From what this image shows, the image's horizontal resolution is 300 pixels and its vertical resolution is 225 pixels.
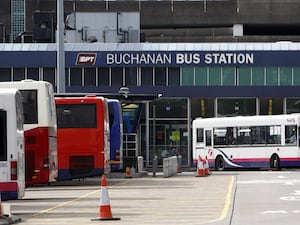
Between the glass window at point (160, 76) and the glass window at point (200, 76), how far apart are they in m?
2.27

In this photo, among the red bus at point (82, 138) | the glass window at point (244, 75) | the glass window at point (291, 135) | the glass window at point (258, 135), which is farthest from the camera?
the glass window at point (244, 75)

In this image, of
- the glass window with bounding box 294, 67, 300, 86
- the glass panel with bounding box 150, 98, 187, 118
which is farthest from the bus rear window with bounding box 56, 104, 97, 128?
the glass window with bounding box 294, 67, 300, 86

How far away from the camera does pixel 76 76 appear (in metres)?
64.7

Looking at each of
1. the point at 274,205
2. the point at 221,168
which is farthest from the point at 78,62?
the point at 274,205

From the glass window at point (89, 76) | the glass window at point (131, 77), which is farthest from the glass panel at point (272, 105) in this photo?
the glass window at point (89, 76)

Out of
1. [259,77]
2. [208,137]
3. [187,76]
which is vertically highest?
[187,76]

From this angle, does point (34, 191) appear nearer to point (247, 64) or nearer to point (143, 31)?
point (247, 64)

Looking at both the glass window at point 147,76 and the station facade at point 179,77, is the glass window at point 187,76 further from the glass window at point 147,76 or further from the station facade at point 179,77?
the glass window at point 147,76

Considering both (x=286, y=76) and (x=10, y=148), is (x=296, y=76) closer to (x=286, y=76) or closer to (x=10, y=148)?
(x=286, y=76)

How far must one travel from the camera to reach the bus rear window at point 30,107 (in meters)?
26.7

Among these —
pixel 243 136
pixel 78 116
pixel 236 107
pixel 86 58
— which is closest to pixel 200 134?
pixel 243 136

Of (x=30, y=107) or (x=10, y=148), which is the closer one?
(x=10, y=148)

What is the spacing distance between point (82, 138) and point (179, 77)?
3231 centimetres

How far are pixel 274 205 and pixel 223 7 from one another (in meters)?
65.3
